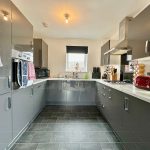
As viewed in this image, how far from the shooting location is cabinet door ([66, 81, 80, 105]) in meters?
4.49

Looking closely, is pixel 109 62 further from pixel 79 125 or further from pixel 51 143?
pixel 51 143

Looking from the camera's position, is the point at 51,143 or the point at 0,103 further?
the point at 51,143

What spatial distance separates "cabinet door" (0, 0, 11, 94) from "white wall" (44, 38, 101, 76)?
3.44m

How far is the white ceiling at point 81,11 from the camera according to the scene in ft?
A: 8.21

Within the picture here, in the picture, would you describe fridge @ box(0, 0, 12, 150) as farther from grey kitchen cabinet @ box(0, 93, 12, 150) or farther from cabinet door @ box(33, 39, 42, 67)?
cabinet door @ box(33, 39, 42, 67)

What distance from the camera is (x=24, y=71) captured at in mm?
2164

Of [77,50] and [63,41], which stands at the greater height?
[63,41]

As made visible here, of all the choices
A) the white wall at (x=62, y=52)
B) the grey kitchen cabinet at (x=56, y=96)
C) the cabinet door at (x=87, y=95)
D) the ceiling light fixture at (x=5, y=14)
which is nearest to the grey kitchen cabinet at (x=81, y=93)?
the cabinet door at (x=87, y=95)

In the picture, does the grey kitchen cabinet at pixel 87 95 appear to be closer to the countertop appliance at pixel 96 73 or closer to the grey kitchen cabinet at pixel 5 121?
the countertop appliance at pixel 96 73

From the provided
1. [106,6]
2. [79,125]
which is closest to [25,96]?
[79,125]

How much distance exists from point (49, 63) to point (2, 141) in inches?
149

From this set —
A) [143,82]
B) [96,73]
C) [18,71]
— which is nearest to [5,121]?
[18,71]

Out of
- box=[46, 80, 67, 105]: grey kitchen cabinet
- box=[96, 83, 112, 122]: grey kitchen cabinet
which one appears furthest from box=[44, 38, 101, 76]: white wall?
box=[96, 83, 112, 122]: grey kitchen cabinet

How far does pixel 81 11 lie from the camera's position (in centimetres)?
288
